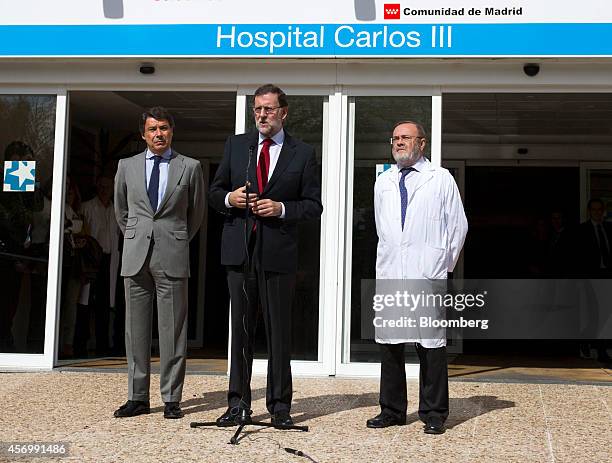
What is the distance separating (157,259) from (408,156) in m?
1.73

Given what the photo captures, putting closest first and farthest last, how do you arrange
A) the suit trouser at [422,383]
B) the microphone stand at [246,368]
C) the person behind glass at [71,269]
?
the microphone stand at [246,368] → the suit trouser at [422,383] → the person behind glass at [71,269]

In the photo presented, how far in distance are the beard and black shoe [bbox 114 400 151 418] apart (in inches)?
89.7

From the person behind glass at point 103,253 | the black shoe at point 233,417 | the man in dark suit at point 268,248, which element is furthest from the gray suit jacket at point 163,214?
the person behind glass at point 103,253

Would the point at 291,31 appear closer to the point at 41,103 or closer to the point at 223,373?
the point at 41,103

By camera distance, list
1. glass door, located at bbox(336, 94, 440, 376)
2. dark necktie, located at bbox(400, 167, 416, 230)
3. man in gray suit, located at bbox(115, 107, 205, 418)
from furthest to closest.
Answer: glass door, located at bbox(336, 94, 440, 376) < man in gray suit, located at bbox(115, 107, 205, 418) < dark necktie, located at bbox(400, 167, 416, 230)

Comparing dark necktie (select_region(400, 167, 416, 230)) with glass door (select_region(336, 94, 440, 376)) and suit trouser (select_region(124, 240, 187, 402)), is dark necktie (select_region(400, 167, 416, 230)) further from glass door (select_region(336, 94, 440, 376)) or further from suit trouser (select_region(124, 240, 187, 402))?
glass door (select_region(336, 94, 440, 376))

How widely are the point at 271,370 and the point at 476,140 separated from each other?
309 inches

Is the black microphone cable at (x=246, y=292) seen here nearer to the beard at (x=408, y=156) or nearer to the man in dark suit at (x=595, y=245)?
the beard at (x=408, y=156)

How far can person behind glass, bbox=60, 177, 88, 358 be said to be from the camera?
9.52 meters

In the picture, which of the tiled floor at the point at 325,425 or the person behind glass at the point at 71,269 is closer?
the tiled floor at the point at 325,425

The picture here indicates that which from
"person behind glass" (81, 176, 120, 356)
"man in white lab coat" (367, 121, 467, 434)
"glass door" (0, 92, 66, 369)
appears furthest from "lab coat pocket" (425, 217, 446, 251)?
"person behind glass" (81, 176, 120, 356)

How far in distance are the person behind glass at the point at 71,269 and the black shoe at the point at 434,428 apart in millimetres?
5202

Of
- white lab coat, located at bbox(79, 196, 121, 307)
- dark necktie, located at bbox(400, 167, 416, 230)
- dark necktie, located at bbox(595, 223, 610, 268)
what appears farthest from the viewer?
dark necktie, located at bbox(595, 223, 610, 268)

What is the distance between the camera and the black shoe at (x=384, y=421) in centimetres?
548
